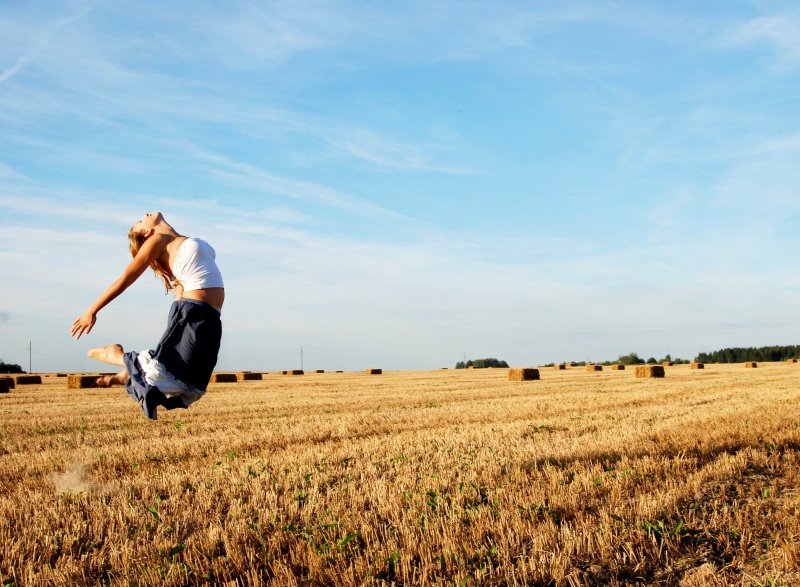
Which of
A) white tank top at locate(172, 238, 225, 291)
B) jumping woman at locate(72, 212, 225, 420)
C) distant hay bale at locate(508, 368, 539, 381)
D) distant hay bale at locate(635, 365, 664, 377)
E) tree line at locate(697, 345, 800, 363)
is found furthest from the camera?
tree line at locate(697, 345, 800, 363)

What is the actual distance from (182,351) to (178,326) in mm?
183

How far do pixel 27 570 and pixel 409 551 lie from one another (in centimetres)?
259

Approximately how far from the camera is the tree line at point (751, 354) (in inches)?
4970

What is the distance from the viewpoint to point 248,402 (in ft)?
65.3

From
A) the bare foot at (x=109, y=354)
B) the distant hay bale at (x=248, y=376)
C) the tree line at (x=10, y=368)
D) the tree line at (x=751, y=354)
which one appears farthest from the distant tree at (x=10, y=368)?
the tree line at (x=751, y=354)

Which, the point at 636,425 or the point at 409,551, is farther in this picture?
the point at 636,425

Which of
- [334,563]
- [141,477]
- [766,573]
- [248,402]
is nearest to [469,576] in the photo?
[334,563]

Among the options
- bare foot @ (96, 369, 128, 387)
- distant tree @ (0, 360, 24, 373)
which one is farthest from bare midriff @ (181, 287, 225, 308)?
distant tree @ (0, 360, 24, 373)

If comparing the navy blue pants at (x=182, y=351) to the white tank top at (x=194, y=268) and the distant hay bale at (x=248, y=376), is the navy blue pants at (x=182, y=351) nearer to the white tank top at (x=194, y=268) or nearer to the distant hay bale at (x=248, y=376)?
the white tank top at (x=194, y=268)

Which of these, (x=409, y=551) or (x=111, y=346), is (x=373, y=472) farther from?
(x=111, y=346)

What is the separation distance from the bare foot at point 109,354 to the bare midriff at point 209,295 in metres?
0.73

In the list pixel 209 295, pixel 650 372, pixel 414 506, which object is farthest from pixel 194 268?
pixel 650 372

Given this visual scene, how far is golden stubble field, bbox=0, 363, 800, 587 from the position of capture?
4.64 meters

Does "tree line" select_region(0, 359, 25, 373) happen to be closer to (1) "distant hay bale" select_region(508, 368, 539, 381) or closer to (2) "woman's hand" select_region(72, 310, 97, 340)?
(1) "distant hay bale" select_region(508, 368, 539, 381)
